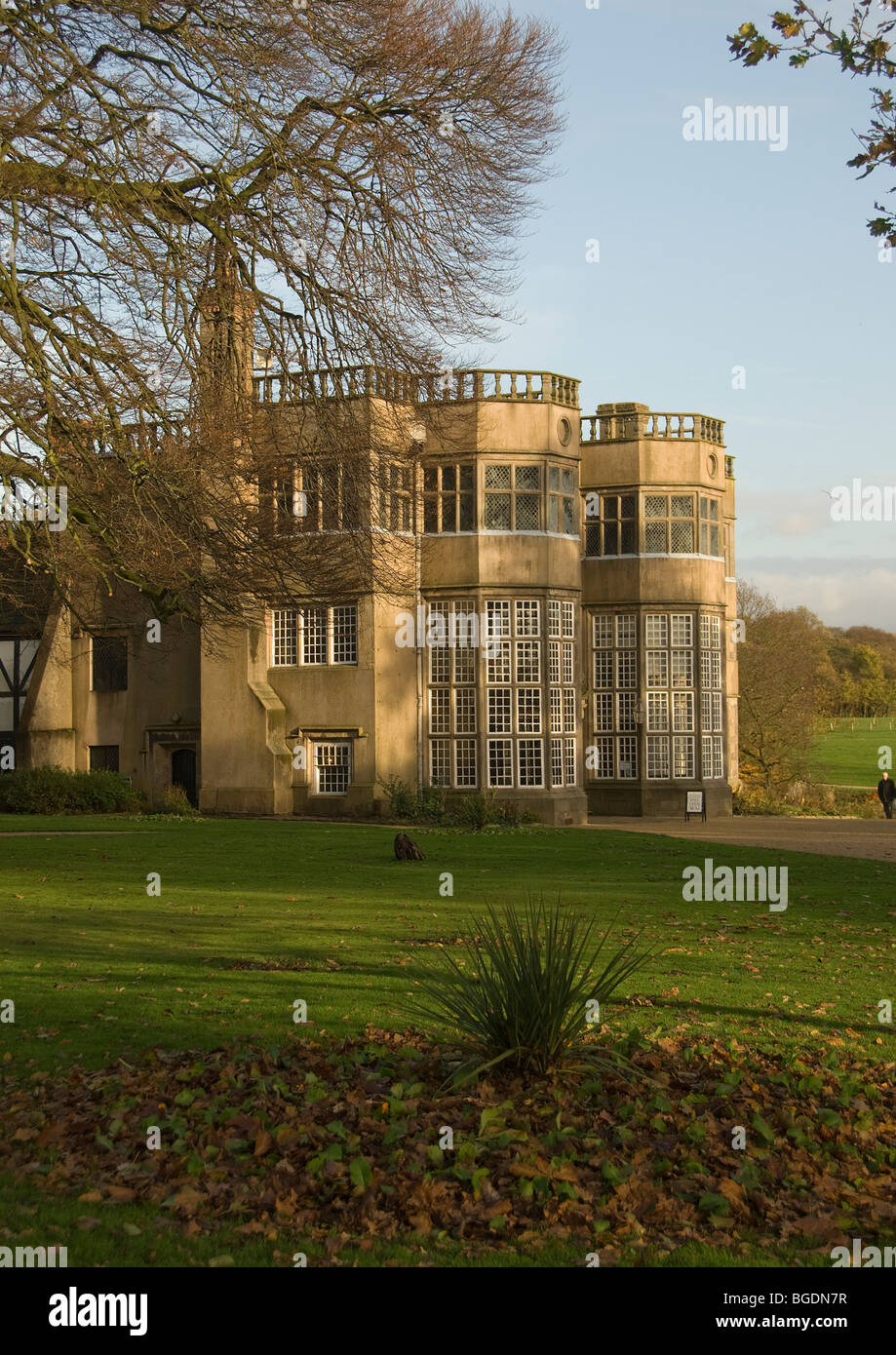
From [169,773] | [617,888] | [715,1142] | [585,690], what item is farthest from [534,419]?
[715,1142]

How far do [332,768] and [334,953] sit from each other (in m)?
22.3

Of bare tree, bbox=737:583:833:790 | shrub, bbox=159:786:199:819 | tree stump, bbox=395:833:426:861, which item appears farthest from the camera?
bare tree, bbox=737:583:833:790

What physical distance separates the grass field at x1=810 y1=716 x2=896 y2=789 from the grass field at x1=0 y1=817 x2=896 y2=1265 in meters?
35.7

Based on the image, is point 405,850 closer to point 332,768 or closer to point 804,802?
point 332,768

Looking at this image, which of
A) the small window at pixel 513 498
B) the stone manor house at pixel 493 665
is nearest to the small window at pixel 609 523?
the stone manor house at pixel 493 665

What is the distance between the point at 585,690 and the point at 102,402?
26.3 meters

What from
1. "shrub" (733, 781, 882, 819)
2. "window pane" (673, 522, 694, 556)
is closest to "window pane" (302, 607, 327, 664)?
"window pane" (673, 522, 694, 556)

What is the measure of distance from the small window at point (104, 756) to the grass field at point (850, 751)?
2779 centimetres

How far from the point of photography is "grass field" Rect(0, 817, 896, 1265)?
9.38 meters

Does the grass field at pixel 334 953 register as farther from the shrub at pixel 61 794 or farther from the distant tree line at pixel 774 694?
the distant tree line at pixel 774 694

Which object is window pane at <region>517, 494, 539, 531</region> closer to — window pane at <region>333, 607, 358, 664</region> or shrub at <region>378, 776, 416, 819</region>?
window pane at <region>333, 607, 358, 664</region>

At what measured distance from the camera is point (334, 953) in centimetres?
1355

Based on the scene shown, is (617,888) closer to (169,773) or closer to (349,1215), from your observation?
(349,1215)

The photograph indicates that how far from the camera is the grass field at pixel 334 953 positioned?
938 centimetres
